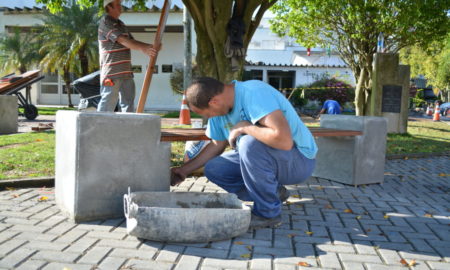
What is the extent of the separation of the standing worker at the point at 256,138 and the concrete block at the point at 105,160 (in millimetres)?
259

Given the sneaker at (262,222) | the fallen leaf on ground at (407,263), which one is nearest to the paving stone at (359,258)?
the fallen leaf on ground at (407,263)

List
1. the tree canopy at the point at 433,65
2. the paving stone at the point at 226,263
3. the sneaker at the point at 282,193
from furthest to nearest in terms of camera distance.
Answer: the tree canopy at the point at 433,65 → the sneaker at the point at 282,193 → the paving stone at the point at 226,263

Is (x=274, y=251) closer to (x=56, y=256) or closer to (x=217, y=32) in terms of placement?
(x=56, y=256)

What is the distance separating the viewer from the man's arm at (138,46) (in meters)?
4.63

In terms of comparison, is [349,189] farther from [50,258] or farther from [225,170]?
[50,258]

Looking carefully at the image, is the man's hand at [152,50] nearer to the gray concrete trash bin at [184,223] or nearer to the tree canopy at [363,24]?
the gray concrete trash bin at [184,223]

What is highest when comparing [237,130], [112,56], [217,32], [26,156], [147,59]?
[147,59]

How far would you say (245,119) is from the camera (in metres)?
3.33

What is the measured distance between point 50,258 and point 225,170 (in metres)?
1.59

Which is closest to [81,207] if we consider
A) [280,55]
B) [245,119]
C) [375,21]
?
[245,119]

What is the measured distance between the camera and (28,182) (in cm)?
479

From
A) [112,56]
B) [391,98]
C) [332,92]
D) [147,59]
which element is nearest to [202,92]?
[112,56]

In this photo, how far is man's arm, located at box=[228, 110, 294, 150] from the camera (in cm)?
305

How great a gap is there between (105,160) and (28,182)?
71.5 inches
